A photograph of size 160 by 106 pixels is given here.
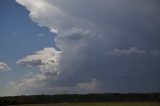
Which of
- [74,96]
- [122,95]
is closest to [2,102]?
[74,96]

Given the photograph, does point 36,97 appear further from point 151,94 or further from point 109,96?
point 151,94

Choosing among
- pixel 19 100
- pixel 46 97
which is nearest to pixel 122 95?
pixel 46 97

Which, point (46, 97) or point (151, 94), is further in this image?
point (46, 97)

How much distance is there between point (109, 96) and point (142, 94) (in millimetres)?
13410

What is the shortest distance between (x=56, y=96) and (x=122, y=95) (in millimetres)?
28046

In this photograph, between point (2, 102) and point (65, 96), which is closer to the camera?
point (2, 102)

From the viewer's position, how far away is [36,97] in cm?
16150

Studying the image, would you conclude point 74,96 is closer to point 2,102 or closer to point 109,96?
point 109,96

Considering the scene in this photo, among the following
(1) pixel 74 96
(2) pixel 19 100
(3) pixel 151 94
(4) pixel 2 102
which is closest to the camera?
(4) pixel 2 102

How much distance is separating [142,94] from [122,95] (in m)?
8.97

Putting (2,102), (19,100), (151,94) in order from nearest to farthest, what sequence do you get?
(2,102)
(19,100)
(151,94)

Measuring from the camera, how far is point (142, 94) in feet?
535

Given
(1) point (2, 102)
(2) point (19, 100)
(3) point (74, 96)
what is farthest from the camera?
(3) point (74, 96)

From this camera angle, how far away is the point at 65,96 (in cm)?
16962
